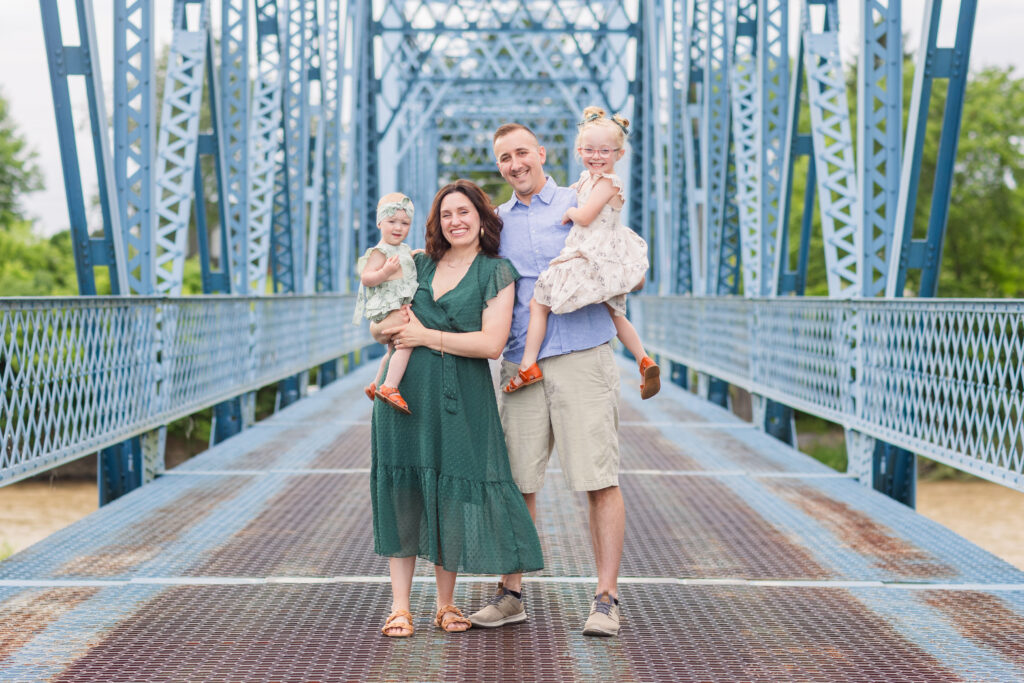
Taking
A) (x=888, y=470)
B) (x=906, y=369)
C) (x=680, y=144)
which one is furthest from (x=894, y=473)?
(x=680, y=144)

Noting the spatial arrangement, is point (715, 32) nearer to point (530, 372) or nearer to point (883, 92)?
point (883, 92)

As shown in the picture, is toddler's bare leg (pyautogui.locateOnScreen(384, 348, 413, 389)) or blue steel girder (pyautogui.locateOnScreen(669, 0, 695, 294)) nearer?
toddler's bare leg (pyautogui.locateOnScreen(384, 348, 413, 389))

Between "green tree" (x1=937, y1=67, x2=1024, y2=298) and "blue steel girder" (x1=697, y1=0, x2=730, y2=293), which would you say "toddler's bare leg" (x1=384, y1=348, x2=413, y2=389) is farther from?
"green tree" (x1=937, y1=67, x2=1024, y2=298)

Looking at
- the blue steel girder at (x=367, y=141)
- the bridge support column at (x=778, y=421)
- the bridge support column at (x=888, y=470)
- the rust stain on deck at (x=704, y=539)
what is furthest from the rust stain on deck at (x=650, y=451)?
the blue steel girder at (x=367, y=141)

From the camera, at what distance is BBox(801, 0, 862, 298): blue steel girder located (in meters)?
9.49

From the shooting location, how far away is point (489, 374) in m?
4.05

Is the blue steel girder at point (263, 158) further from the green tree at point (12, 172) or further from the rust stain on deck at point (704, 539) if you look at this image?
the green tree at point (12, 172)

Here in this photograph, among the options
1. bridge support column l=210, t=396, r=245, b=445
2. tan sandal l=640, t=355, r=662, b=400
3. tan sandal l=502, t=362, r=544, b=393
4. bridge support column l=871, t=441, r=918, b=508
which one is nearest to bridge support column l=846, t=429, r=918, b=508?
bridge support column l=871, t=441, r=918, b=508

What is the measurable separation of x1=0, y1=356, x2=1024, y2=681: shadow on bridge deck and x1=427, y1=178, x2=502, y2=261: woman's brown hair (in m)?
1.25

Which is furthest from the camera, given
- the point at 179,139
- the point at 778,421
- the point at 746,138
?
the point at 746,138

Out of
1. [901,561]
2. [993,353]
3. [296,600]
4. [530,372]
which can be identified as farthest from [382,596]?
[993,353]

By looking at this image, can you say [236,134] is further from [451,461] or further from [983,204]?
[983,204]

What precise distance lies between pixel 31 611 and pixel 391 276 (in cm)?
171

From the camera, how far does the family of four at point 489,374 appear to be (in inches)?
157
